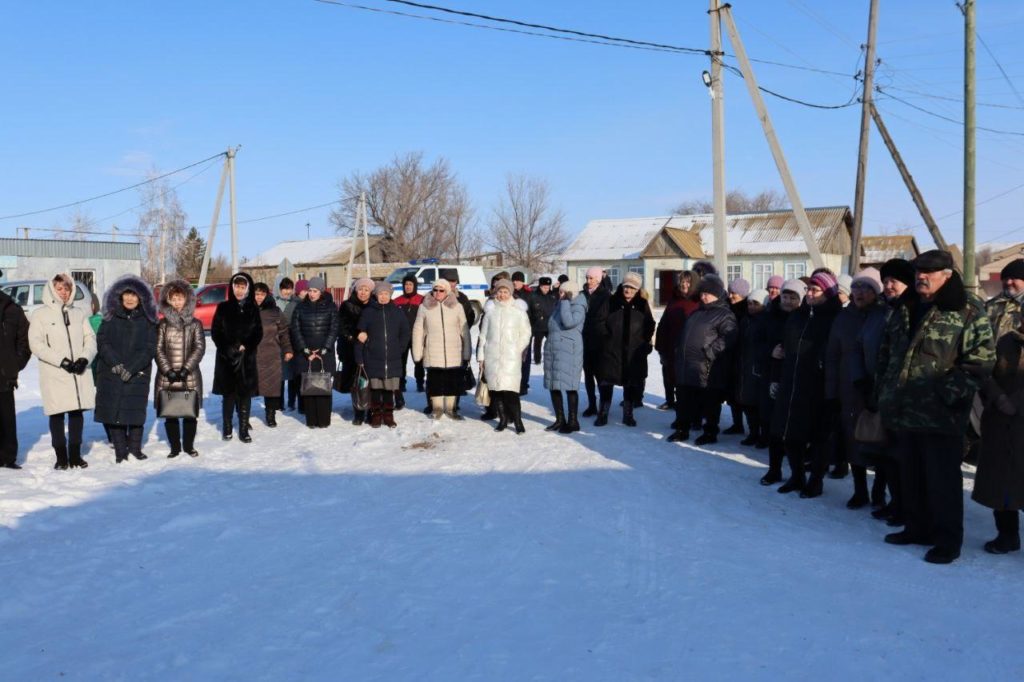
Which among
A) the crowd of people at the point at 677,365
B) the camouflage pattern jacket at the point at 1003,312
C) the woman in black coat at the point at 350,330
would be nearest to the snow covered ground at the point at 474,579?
the crowd of people at the point at 677,365

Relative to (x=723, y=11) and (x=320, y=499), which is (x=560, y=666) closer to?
(x=320, y=499)

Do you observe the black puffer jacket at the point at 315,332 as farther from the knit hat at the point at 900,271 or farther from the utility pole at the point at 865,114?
the utility pole at the point at 865,114

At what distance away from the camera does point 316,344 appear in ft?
31.2

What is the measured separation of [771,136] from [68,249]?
3384 centimetres

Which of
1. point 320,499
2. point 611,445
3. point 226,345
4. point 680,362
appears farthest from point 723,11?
point 320,499

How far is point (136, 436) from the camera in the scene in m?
7.86

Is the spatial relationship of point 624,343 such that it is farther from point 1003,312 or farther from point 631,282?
point 1003,312

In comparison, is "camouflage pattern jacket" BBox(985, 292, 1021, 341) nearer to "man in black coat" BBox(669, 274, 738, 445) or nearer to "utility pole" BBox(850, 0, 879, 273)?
"man in black coat" BBox(669, 274, 738, 445)

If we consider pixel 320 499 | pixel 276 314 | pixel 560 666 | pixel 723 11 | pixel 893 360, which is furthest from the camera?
pixel 723 11

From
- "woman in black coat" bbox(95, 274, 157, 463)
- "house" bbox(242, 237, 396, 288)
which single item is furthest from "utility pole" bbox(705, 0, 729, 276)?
"house" bbox(242, 237, 396, 288)

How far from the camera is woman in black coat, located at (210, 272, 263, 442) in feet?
28.2

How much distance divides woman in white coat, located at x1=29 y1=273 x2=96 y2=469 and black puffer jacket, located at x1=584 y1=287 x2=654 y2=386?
5247mm

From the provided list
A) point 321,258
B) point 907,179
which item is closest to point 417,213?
point 321,258

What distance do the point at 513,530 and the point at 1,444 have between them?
16.1ft
